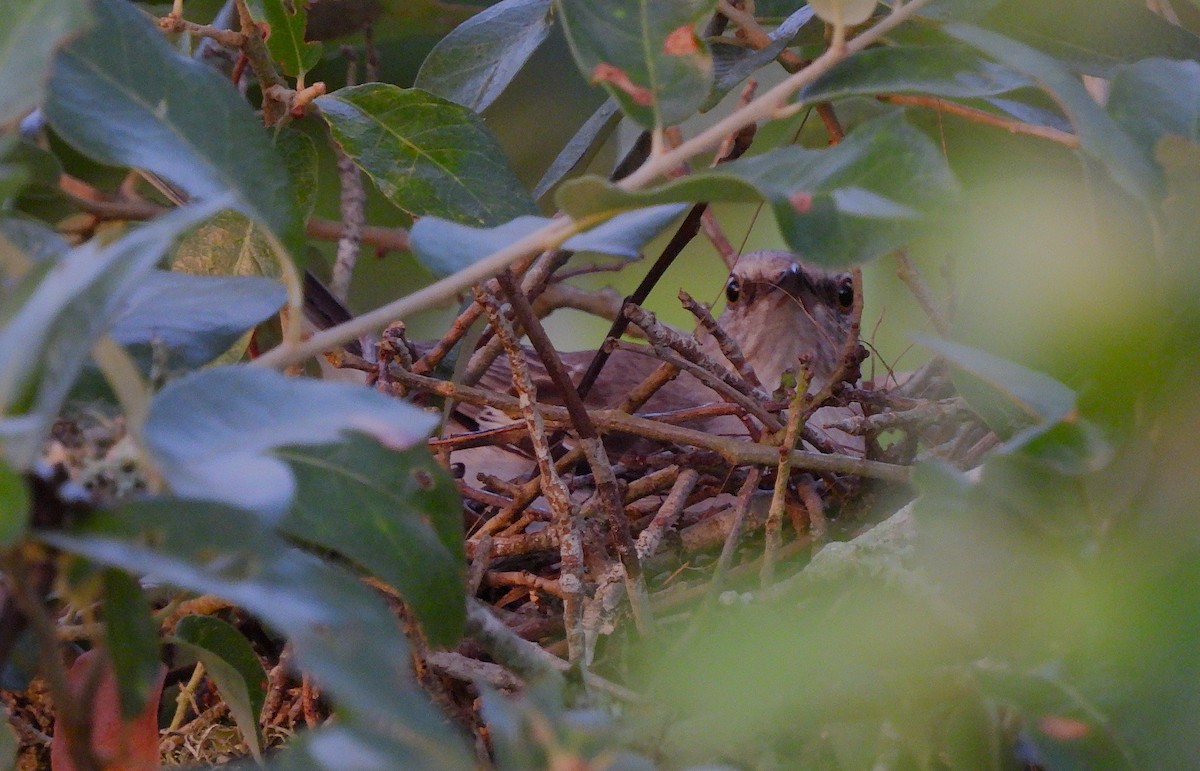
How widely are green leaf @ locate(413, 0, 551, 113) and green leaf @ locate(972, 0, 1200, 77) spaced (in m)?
0.56

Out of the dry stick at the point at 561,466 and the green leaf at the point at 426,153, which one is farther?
the dry stick at the point at 561,466

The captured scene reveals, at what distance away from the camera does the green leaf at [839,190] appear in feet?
2.11

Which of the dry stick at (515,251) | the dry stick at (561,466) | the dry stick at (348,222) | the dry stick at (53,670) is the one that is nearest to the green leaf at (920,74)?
the dry stick at (515,251)

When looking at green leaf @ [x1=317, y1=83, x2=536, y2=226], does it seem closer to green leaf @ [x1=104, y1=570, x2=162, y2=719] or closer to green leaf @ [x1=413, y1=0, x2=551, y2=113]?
green leaf @ [x1=413, y1=0, x2=551, y2=113]

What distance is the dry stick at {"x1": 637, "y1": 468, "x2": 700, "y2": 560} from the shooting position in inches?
52.6

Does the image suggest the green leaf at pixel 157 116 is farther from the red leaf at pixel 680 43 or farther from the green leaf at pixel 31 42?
the red leaf at pixel 680 43

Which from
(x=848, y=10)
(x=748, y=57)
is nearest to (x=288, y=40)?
(x=748, y=57)

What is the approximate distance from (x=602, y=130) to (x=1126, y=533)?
40.1 inches

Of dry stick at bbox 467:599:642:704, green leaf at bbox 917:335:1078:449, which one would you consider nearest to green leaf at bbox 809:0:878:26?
green leaf at bbox 917:335:1078:449

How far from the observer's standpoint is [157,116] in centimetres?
74

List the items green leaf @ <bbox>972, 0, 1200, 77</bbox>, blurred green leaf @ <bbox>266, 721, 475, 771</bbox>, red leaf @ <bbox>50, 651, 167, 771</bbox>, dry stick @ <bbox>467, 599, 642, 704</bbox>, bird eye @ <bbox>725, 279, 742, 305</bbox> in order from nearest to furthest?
blurred green leaf @ <bbox>266, 721, 475, 771</bbox> < dry stick @ <bbox>467, 599, 642, 704</bbox> < red leaf @ <bbox>50, 651, 167, 771</bbox> < green leaf @ <bbox>972, 0, 1200, 77</bbox> < bird eye @ <bbox>725, 279, 742, 305</bbox>

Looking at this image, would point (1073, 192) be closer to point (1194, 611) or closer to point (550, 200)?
point (1194, 611)

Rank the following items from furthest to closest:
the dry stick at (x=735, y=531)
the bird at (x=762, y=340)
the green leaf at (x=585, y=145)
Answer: the bird at (x=762, y=340), the green leaf at (x=585, y=145), the dry stick at (x=735, y=531)

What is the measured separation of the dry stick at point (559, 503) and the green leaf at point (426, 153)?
0.46 feet
